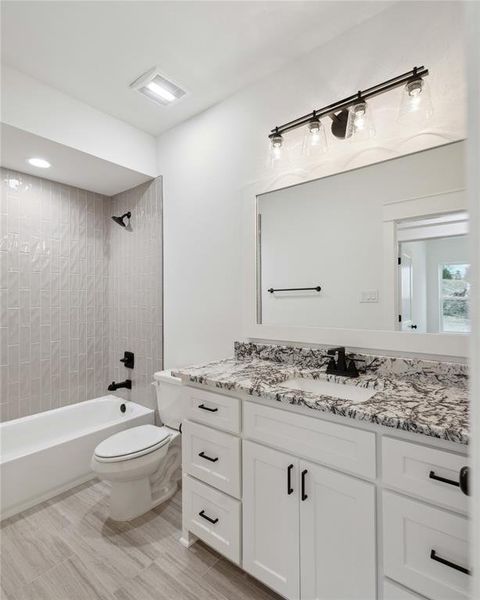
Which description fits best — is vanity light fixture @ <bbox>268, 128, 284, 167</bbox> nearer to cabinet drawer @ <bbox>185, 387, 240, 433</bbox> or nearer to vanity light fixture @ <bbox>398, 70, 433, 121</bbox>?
vanity light fixture @ <bbox>398, 70, 433, 121</bbox>

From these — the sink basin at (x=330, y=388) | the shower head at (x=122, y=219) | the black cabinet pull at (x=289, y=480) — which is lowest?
the black cabinet pull at (x=289, y=480)

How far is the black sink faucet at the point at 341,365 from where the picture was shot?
146cm

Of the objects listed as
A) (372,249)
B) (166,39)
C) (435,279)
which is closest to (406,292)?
(435,279)

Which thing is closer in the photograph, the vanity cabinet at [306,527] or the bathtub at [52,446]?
the vanity cabinet at [306,527]

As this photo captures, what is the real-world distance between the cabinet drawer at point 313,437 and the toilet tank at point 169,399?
945 mm

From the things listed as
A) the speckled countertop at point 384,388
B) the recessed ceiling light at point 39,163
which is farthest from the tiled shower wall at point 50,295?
the speckled countertop at point 384,388

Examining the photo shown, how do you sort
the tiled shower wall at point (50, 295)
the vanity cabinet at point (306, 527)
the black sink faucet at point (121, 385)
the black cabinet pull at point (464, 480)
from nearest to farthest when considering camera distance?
the black cabinet pull at point (464, 480)
the vanity cabinet at point (306, 527)
the tiled shower wall at point (50, 295)
the black sink faucet at point (121, 385)

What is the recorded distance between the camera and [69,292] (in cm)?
276

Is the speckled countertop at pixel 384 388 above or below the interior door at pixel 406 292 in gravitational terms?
below

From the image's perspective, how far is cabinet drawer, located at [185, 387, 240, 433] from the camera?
137 cm

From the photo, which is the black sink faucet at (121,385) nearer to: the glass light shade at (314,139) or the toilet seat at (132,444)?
the toilet seat at (132,444)

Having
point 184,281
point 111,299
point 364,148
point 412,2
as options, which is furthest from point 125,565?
point 412,2

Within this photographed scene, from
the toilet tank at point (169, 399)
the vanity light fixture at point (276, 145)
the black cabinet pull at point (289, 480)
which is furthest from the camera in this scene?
the toilet tank at point (169, 399)

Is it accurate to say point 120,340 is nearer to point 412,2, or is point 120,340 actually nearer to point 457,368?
point 457,368
